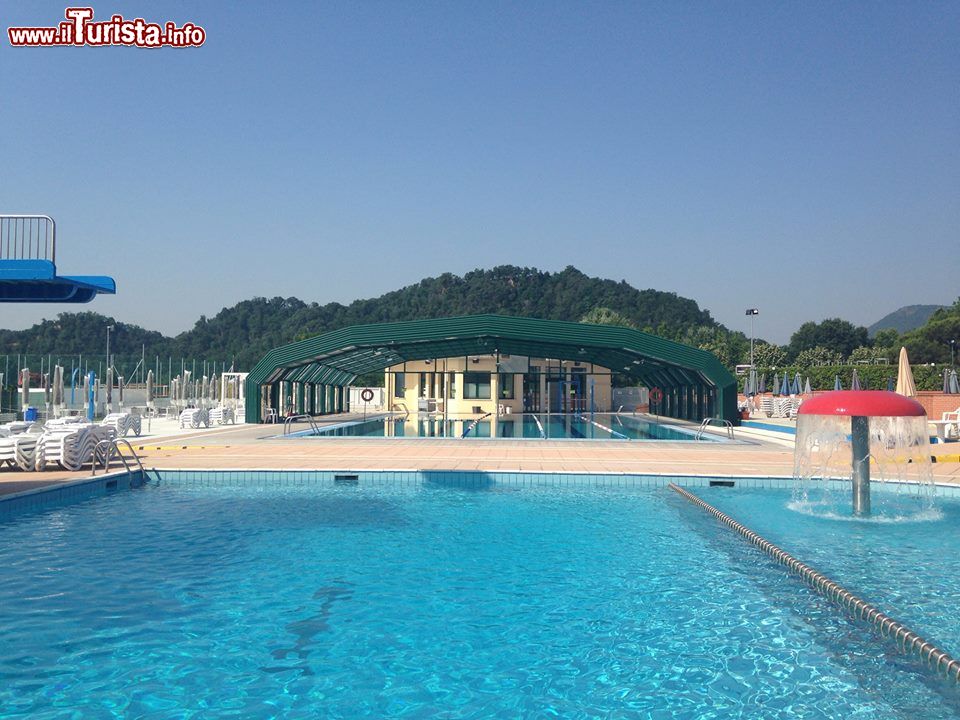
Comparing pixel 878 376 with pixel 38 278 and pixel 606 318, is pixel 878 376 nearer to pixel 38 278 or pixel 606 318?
pixel 606 318

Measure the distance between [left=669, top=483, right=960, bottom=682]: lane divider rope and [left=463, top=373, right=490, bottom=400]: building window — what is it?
1117 inches

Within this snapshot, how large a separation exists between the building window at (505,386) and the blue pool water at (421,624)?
27040 mm

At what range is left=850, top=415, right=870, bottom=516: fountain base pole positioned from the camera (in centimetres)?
1002

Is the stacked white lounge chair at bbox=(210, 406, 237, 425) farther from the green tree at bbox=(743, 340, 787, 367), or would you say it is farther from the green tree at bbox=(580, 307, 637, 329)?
the green tree at bbox=(743, 340, 787, 367)

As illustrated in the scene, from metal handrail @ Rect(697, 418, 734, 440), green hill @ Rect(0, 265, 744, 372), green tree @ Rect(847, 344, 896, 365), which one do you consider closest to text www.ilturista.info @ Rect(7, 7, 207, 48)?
metal handrail @ Rect(697, 418, 734, 440)

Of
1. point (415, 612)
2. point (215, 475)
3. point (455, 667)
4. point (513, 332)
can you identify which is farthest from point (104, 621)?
point (513, 332)

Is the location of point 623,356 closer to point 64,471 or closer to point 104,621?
point 64,471

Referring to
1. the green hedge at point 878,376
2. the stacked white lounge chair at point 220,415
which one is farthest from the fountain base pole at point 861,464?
the green hedge at point 878,376

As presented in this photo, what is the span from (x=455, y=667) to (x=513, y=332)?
19.7 metres

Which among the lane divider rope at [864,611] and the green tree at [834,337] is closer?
the lane divider rope at [864,611]

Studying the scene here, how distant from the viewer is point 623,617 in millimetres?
6113

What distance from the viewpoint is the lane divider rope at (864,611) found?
4934 millimetres

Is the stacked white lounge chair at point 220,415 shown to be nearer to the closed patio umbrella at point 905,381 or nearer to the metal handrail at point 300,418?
the metal handrail at point 300,418

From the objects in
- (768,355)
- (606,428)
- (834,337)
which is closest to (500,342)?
(606,428)
